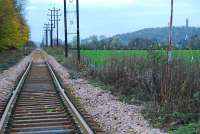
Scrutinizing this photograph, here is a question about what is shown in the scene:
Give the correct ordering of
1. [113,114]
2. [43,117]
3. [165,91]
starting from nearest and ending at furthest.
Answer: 1. [165,91]
2. [43,117]
3. [113,114]

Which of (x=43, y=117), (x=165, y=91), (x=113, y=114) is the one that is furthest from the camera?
(x=113, y=114)

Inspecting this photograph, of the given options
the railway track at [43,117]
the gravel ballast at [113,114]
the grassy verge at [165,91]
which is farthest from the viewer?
the grassy verge at [165,91]

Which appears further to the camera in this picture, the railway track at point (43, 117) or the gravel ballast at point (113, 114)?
the gravel ballast at point (113, 114)

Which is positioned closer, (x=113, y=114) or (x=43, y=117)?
(x=43, y=117)

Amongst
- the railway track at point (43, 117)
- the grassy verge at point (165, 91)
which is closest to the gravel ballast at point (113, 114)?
the grassy verge at point (165, 91)

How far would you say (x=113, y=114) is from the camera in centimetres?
1464

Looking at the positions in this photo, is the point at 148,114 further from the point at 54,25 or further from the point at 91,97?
the point at 54,25

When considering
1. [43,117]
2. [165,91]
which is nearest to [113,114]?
[165,91]

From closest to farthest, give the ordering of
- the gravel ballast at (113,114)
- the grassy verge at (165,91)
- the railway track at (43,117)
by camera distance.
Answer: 1. the railway track at (43,117)
2. the gravel ballast at (113,114)
3. the grassy verge at (165,91)

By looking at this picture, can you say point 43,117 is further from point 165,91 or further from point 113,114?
point 165,91

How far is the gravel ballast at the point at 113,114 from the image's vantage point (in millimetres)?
12172

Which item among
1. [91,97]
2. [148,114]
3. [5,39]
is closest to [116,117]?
[148,114]

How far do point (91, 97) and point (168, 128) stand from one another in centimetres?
779

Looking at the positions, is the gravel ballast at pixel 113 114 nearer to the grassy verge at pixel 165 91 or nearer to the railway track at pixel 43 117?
the grassy verge at pixel 165 91
